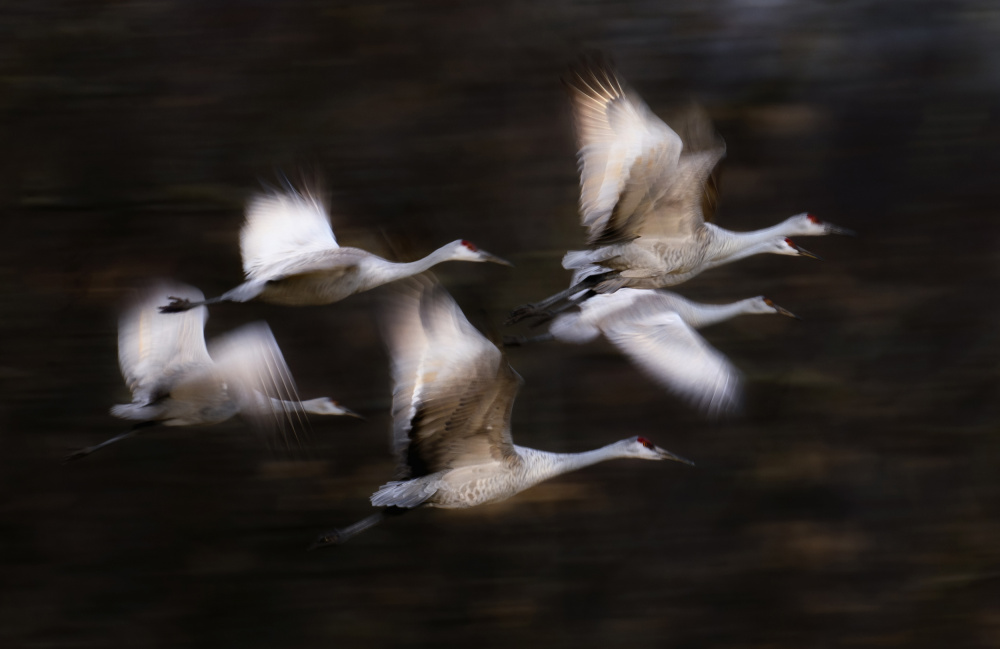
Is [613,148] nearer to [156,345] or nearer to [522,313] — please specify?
[522,313]

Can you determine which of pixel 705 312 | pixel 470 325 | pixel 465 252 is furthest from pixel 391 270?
pixel 705 312

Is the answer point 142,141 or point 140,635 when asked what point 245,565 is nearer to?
point 140,635

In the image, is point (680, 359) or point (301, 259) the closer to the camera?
point (301, 259)

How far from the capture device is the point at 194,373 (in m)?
3.55

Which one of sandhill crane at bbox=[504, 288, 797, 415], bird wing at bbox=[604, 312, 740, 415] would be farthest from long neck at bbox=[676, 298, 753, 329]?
bird wing at bbox=[604, 312, 740, 415]

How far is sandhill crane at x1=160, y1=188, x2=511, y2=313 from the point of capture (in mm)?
3201

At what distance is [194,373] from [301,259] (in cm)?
66

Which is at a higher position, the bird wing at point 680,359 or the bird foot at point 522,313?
the bird foot at point 522,313

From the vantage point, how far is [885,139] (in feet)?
18.4

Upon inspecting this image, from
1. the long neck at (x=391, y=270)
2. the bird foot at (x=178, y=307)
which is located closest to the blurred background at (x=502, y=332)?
the bird foot at (x=178, y=307)

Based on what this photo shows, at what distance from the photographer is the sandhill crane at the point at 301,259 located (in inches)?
126

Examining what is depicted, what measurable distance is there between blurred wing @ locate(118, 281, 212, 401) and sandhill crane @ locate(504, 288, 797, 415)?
48.2 inches

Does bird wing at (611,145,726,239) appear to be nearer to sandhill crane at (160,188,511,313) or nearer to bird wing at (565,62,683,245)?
bird wing at (565,62,683,245)

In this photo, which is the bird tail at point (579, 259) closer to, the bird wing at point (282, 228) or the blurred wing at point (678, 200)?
the blurred wing at point (678, 200)
